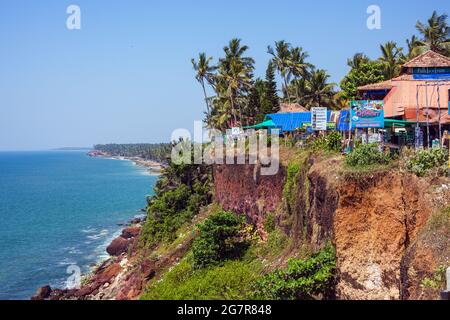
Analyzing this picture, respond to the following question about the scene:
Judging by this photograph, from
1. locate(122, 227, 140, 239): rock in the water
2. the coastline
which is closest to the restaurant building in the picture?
the coastline

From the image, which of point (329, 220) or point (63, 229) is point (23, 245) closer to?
point (63, 229)

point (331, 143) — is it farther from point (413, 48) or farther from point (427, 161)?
point (413, 48)

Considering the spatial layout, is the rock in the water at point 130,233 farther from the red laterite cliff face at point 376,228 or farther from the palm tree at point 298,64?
the red laterite cliff face at point 376,228

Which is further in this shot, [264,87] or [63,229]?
[63,229]

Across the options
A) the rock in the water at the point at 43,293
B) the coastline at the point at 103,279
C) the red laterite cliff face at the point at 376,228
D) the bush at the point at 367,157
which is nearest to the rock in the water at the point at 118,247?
the coastline at the point at 103,279

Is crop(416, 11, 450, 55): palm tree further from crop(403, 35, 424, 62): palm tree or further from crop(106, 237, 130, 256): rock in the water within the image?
crop(106, 237, 130, 256): rock in the water

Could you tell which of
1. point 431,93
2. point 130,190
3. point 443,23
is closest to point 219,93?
point 443,23

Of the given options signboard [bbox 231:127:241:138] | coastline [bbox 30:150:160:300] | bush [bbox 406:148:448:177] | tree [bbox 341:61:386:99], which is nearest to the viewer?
bush [bbox 406:148:448:177]
